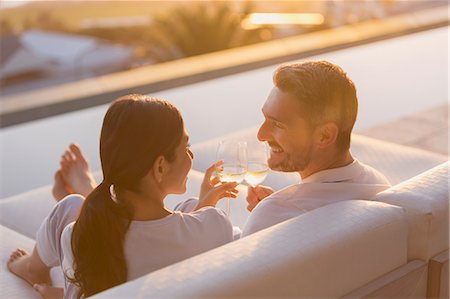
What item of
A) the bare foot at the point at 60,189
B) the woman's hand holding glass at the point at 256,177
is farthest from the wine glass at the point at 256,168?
the bare foot at the point at 60,189

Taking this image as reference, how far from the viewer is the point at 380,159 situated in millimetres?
2842

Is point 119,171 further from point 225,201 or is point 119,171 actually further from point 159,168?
point 225,201

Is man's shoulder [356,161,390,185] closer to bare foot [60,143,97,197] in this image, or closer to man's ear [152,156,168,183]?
man's ear [152,156,168,183]

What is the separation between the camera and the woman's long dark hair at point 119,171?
149cm

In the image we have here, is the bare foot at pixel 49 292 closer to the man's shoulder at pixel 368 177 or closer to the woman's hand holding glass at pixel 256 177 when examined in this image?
the woman's hand holding glass at pixel 256 177

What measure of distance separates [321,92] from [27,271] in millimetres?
981

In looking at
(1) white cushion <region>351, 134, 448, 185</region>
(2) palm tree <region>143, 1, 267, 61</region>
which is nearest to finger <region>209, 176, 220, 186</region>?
(1) white cushion <region>351, 134, 448, 185</region>

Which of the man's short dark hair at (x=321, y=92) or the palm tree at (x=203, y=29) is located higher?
the palm tree at (x=203, y=29)

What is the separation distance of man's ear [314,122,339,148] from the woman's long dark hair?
12.8 inches

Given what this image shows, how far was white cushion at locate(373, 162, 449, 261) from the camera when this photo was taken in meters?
1.61

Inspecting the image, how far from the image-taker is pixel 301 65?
1703 mm

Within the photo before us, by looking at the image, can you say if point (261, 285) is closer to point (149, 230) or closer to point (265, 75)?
point (149, 230)

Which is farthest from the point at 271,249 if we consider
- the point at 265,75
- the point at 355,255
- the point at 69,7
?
the point at 69,7

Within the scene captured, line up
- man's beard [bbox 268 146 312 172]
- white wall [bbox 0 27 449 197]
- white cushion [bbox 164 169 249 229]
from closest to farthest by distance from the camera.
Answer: man's beard [bbox 268 146 312 172]
white cushion [bbox 164 169 249 229]
white wall [bbox 0 27 449 197]
